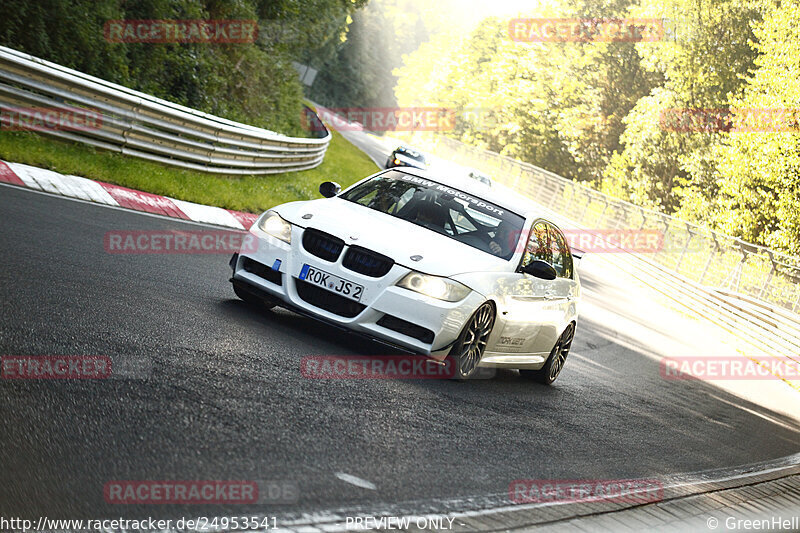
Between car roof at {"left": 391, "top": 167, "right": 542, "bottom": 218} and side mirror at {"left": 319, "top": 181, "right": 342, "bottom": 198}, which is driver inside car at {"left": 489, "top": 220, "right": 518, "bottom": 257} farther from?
side mirror at {"left": 319, "top": 181, "right": 342, "bottom": 198}

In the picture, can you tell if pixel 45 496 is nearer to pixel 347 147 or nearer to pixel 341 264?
pixel 341 264

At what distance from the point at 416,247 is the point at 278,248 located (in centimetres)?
109

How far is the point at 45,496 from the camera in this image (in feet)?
11.6

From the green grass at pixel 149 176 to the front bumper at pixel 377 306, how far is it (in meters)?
6.57

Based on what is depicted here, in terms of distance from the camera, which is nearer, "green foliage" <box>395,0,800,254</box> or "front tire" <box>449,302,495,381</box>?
"front tire" <box>449,302,495,381</box>

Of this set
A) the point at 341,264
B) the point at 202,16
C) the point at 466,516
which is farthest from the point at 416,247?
the point at 202,16

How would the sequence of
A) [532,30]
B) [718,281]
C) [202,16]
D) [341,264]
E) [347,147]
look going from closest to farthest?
[341,264] < [202,16] < [718,281] < [347,147] < [532,30]

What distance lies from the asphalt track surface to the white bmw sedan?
35 centimetres

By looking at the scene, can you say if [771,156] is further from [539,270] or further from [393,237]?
[393,237]

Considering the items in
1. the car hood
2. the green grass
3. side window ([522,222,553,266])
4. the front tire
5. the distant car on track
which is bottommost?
the distant car on track

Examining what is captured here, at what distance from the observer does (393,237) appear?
758 cm

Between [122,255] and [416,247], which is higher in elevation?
[416,247]

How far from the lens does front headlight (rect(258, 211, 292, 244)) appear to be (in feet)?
25.0

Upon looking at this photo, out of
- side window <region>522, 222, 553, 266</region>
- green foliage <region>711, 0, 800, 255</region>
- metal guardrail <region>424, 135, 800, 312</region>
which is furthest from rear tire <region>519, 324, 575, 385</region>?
green foliage <region>711, 0, 800, 255</region>
